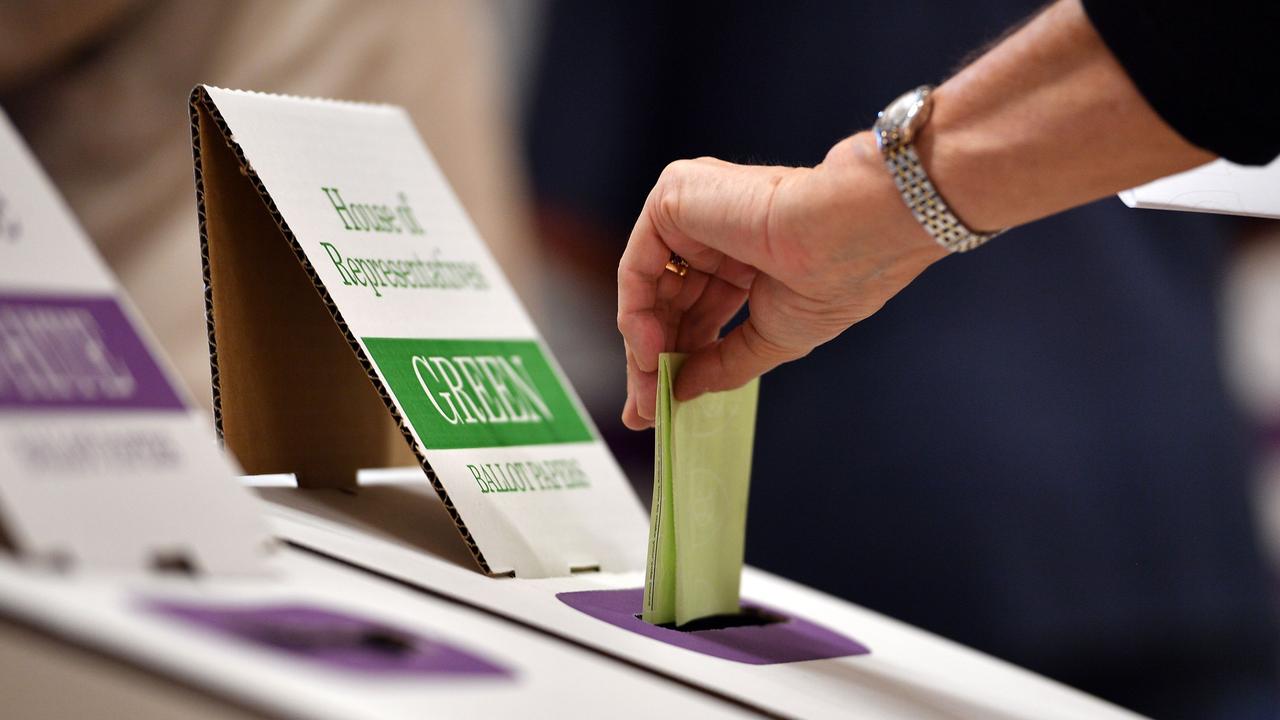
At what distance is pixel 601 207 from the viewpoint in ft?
9.63

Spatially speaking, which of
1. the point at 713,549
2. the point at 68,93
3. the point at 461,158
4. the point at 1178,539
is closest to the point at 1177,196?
the point at 713,549

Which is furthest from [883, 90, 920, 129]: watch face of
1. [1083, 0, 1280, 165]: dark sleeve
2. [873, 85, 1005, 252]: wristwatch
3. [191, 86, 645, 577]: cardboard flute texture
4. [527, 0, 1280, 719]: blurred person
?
[527, 0, 1280, 719]: blurred person

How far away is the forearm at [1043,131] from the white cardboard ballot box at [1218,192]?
215mm

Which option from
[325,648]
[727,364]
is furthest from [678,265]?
[325,648]

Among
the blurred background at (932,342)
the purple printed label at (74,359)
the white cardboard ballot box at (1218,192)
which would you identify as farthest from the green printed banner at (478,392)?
the blurred background at (932,342)

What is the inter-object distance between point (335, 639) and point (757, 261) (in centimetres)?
41

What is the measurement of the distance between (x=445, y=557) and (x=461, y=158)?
5.26ft

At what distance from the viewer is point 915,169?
745 mm

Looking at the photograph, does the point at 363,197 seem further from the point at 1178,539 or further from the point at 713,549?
the point at 1178,539

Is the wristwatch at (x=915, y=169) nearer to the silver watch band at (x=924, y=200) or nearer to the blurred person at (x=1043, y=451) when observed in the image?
the silver watch band at (x=924, y=200)

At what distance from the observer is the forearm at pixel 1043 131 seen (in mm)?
675

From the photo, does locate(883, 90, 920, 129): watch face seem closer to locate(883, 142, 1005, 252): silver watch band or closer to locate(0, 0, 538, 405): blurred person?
locate(883, 142, 1005, 252): silver watch band

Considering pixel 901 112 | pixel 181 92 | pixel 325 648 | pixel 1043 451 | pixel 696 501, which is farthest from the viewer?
pixel 181 92

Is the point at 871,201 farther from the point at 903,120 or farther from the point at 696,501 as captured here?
the point at 696,501
